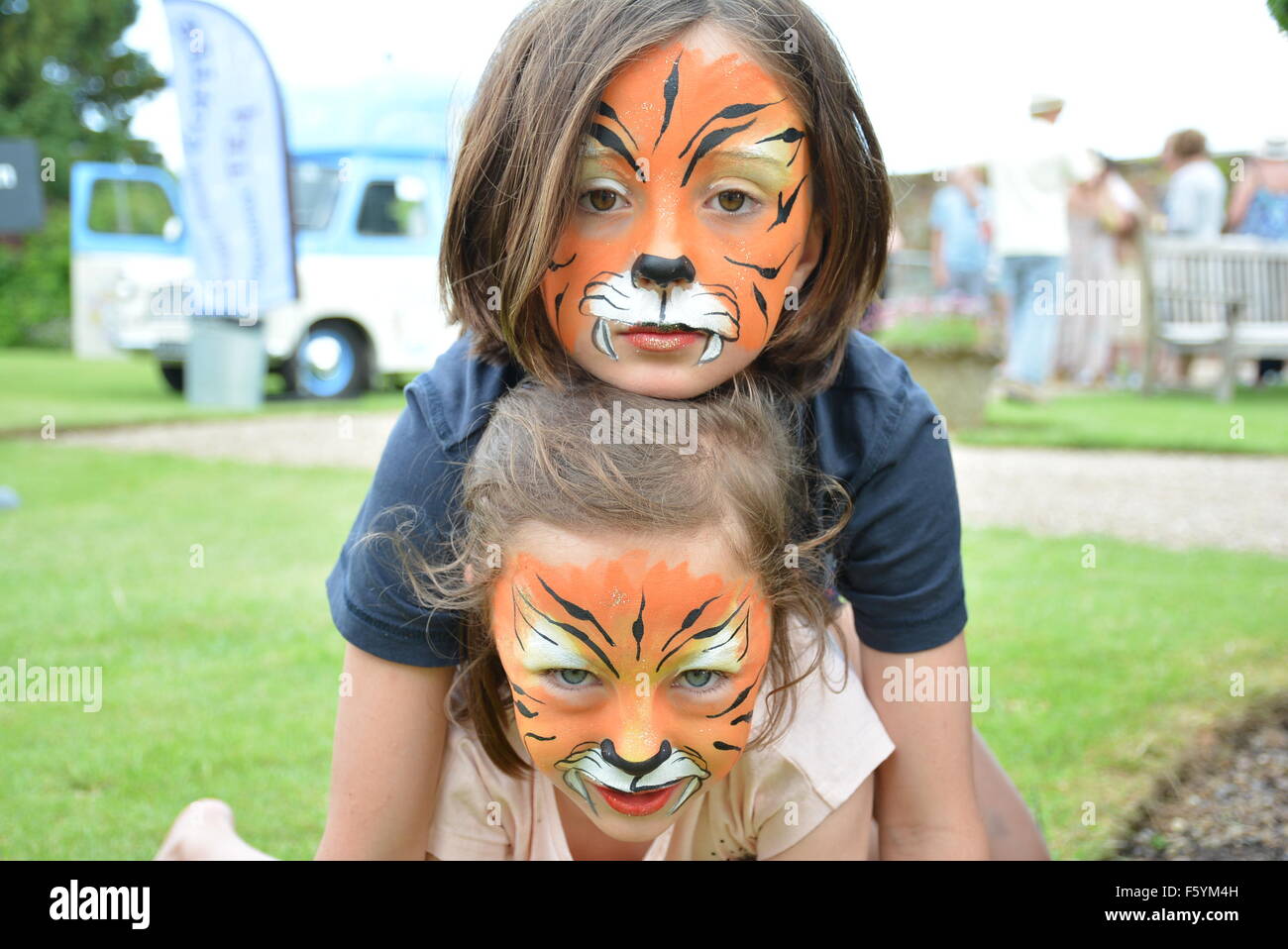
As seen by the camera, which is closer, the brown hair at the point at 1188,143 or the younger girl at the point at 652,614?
the younger girl at the point at 652,614

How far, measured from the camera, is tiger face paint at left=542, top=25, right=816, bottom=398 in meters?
1.98

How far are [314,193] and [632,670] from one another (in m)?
12.0

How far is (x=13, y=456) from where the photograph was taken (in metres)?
7.81

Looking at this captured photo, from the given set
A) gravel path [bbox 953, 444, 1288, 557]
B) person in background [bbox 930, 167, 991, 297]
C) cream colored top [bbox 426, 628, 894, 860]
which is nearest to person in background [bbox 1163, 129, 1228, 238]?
person in background [bbox 930, 167, 991, 297]

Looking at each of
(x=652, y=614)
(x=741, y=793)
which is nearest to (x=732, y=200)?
(x=652, y=614)

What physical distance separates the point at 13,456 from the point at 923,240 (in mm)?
Answer: 12163

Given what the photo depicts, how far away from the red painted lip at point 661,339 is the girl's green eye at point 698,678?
0.51 meters

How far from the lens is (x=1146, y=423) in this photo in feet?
30.5

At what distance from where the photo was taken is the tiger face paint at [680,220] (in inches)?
77.9

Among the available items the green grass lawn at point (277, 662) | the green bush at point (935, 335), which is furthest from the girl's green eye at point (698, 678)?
the green bush at point (935, 335)

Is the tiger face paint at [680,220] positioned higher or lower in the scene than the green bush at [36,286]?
higher

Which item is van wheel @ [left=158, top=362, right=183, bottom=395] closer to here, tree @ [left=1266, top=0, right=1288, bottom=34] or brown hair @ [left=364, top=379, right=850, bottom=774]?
brown hair @ [left=364, top=379, right=850, bottom=774]

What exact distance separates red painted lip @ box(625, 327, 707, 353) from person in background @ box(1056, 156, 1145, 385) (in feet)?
33.7

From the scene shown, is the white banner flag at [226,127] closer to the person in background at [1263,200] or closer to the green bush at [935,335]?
the green bush at [935,335]
